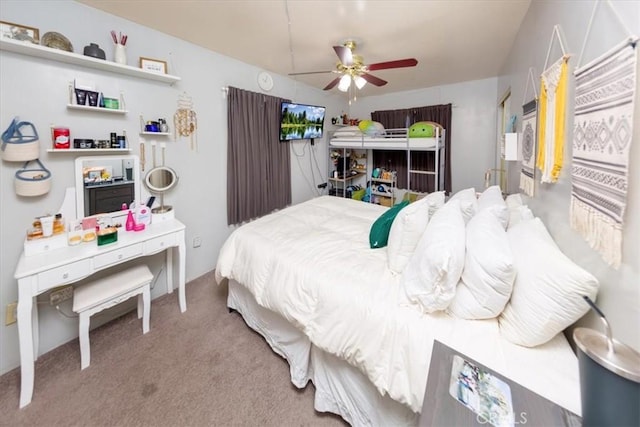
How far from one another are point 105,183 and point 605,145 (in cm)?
291

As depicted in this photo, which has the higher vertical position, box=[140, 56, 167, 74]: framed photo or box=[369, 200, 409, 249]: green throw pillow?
box=[140, 56, 167, 74]: framed photo

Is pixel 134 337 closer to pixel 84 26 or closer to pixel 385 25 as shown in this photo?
pixel 84 26

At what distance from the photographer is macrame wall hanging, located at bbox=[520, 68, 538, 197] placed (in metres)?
1.65

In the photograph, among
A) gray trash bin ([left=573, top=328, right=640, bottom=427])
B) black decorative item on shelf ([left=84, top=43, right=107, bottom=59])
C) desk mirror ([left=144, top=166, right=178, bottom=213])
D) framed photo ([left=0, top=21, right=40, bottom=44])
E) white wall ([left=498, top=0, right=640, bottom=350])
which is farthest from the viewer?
desk mirror ([left=144, top=166, right=178, bottom=213])

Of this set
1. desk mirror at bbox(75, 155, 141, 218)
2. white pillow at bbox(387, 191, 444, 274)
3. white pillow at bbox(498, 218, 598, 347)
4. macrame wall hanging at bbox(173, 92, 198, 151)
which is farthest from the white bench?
white pillow at bbox(498, 218, 598, 347)

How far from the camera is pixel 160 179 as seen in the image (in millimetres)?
2539

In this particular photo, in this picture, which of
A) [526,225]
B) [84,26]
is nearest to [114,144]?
[84,26]

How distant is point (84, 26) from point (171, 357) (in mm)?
2495

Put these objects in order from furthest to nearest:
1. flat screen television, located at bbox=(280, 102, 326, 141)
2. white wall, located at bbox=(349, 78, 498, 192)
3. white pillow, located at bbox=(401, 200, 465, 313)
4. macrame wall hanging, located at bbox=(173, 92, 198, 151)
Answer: white wall, located at bbox=(349, 78, 498, 192), flat screen television, located at bbox=(280, 102, 326, 141), macrame wall hanging, located at bbox=(173, 92, 198, 151), white pillow, located at bbox=(401, 200, 465, 313)

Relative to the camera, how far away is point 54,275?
1590 millimetres

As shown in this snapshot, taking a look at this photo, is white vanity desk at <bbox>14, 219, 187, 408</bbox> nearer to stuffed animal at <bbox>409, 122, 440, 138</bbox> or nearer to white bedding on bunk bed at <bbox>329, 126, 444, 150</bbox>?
white bedding on bunk bed at <bbox>329, 126, 444, 150</bbox>

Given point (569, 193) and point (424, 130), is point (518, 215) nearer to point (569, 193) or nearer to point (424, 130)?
point (569, 193)

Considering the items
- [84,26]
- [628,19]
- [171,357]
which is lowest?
[171,357]

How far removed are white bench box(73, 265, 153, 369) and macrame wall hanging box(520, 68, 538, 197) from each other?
276 centimetres
